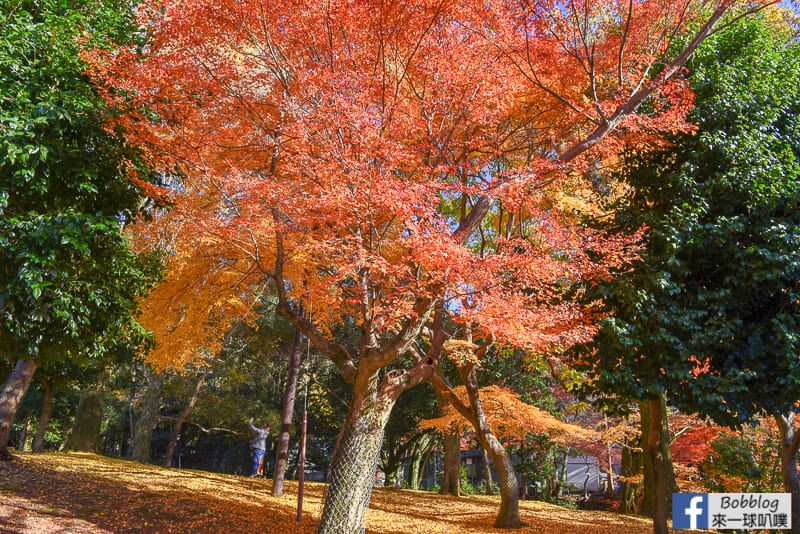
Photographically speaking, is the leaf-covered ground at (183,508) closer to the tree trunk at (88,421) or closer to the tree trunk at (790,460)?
the tree trunk at (88,421)

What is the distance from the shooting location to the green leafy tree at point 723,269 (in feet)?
23.9

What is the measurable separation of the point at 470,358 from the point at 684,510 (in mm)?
6299

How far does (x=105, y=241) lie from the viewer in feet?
26.0

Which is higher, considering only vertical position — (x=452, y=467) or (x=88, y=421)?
(x=88, y=421)

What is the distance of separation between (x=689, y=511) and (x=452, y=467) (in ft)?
44.9

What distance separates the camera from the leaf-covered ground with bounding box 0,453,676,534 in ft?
27.0

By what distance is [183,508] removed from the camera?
9406 mm

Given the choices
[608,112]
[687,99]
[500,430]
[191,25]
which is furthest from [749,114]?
[500,430]

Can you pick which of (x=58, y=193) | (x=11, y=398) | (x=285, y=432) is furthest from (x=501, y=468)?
(x=11, y=398)

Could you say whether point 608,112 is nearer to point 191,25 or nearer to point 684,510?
point 684,510

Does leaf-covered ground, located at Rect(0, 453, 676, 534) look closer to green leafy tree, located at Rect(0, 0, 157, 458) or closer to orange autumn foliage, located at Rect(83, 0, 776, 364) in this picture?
green leafy tree, located at Rect(0, 0, 157, 458)

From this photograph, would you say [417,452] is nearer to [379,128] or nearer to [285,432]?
[285,432]

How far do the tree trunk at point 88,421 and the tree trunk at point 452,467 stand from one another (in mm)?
11088

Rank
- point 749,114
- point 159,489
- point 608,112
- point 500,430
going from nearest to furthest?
point 749,114 < point 608,112 < point 159,489 < point 500,430
